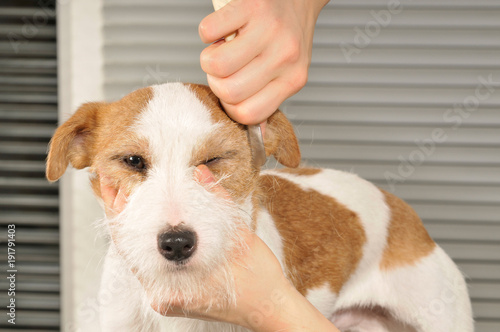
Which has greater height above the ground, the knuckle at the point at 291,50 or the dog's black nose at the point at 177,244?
the knuckle at the point at 291,50

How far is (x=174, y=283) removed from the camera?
2.86 ft

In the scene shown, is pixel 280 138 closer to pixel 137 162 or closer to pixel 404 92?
pixel 137 162

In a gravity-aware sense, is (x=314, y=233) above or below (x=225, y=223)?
below

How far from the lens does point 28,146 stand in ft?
6.24

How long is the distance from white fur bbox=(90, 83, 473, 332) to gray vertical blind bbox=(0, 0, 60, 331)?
913 millimetres

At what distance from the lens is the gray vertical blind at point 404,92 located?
1760 millimetres

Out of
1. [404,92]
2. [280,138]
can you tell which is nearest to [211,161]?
[280,138]

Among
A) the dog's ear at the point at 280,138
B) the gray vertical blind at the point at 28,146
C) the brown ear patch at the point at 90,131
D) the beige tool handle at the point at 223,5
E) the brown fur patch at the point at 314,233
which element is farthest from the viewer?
the gray vertical blind at the point at 28,146

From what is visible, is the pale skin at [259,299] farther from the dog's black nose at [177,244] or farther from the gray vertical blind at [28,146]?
the gray vertical blind at [28,146]

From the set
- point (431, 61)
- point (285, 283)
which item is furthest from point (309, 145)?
point (285, 283)

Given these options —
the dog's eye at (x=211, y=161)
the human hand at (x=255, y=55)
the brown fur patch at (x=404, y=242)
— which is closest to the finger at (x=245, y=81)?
the human hand at (x=255, y=55)

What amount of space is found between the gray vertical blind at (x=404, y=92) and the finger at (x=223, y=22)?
37.7 inches

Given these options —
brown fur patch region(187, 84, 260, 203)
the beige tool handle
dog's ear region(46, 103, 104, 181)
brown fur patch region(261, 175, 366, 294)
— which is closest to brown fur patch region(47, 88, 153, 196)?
dog's ear region(46, 103, 104, 181)

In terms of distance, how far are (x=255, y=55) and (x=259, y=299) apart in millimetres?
489
